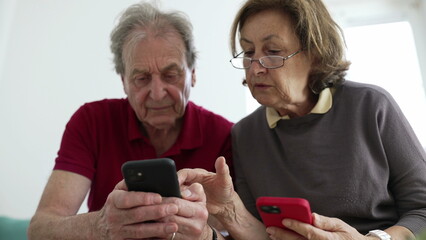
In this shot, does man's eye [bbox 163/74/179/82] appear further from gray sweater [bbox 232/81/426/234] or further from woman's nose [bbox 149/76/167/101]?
gray sweater [bbox 232/81/426/234]

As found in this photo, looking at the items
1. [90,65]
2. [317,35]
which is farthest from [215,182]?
[90,65]

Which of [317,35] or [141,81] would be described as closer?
[317,35]

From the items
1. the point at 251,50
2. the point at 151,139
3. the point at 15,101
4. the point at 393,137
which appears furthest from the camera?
the point at 15,101

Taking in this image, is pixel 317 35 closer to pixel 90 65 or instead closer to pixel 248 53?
pixel 248 53

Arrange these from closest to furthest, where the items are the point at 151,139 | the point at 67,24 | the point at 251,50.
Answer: the point at 251,50 < the point at 151,139 < the point at 67,24

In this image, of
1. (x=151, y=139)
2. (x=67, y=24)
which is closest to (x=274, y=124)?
(x=151, y=139)

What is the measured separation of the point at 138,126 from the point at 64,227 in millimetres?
483

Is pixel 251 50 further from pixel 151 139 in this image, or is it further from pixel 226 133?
pixel 151 139

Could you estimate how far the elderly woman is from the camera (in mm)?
1041

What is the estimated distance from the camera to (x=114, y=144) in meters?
1.29

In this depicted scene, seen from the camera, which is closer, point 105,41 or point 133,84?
point 133,84

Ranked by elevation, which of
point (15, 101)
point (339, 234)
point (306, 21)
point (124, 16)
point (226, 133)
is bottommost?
Result: point (339, 234)

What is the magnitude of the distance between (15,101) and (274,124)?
1785mm

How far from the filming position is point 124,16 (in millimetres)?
1367
